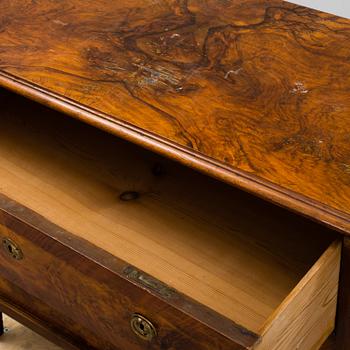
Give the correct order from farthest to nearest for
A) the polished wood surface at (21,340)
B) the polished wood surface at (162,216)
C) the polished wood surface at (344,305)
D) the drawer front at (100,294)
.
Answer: the polished wood surface at (21,340) → the polished wood surface at (162,216) → the polished wood surface at (344,305) → the drawer front at (100,294)

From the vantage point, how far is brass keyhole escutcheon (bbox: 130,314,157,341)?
1201 mm

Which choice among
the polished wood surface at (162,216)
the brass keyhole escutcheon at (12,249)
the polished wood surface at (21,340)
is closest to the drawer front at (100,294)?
the brass keyhole escutcheon at (12,249)

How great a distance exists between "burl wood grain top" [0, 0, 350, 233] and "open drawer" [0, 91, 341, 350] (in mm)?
135

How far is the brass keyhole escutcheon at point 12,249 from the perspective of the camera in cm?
132

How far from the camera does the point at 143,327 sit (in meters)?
1.22

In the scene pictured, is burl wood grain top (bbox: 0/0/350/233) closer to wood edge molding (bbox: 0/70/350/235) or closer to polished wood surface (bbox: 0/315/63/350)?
wood edge molding (bbox: 0/70/350/235)

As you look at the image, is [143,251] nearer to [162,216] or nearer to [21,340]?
[162,216]

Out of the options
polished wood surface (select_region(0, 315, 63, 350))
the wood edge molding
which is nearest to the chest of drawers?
the wood edge molding

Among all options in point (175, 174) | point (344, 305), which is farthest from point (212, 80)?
point (344, 305)

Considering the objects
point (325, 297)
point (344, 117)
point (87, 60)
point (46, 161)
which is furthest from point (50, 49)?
point (325, 297)

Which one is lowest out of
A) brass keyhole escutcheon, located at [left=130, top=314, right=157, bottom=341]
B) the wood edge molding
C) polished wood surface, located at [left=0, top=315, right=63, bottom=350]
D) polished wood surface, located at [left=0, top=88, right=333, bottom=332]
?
polished wood surface, located at [left=0, top=315, right=63, bottom=350]

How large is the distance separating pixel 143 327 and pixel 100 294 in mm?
69

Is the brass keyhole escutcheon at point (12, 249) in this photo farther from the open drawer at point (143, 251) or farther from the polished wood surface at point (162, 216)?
the polished wood surface at point (162, 216)

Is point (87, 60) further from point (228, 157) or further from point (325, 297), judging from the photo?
point (325, 297)
